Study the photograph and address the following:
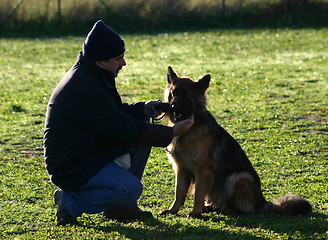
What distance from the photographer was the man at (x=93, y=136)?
505 cm

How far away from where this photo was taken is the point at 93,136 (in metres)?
5.16

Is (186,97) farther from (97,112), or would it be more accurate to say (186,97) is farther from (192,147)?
(97,112)

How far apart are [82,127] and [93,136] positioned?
15 centimetres

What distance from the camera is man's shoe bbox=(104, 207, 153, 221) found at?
218 inches

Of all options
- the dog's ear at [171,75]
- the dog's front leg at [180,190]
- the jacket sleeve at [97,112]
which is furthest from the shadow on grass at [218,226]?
the dog's ear at [171,75]

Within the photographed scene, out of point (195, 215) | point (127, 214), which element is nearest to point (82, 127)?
point (127, 214)

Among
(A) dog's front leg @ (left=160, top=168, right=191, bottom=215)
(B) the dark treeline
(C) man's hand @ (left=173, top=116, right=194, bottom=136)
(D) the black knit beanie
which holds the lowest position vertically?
(A) dog's front leg @ (left=160, top=168, right=191, bottom=215)

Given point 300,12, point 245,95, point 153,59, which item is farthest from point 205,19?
point 245,95

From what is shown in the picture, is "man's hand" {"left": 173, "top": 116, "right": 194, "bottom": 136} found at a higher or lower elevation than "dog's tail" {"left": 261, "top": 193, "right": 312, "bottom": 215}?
higher

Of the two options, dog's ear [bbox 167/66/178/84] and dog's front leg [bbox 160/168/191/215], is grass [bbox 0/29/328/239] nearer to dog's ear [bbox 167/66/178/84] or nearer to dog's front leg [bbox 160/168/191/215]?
dog's front leg [bbox 160/168/191/215]

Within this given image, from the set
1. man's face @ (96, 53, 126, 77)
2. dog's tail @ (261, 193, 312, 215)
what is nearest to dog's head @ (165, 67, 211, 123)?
man's face @ (96, 53, 126, 77)

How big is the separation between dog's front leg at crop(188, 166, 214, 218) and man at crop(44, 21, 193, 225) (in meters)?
0.67

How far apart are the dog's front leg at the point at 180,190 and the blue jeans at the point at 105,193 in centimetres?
71

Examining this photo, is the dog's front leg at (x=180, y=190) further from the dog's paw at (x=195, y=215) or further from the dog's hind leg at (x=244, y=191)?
the dog's hind leg at (x=244, y=191)
